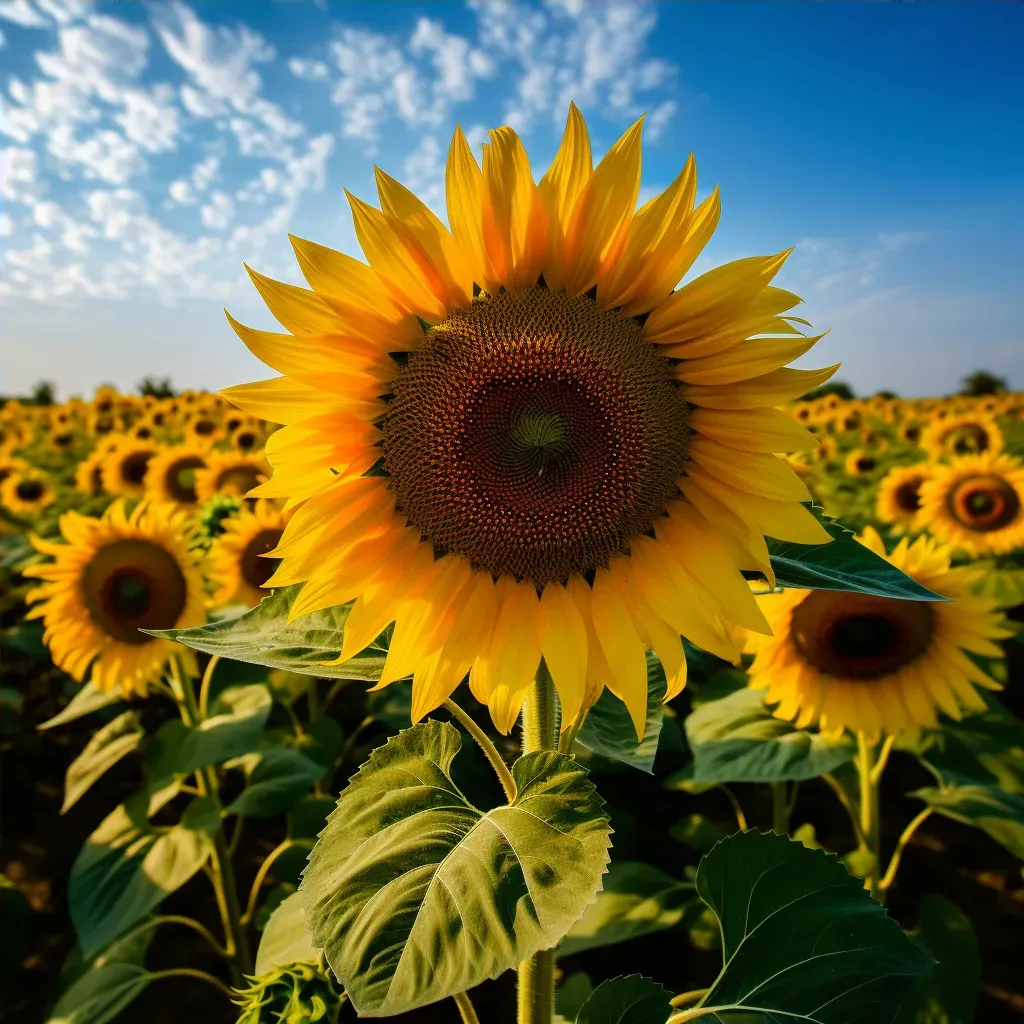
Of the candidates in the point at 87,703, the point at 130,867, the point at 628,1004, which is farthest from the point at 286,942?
the point at 87,703

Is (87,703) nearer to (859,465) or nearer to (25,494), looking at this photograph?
(25,494)

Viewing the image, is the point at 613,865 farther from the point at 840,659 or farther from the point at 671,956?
the point at 840,659

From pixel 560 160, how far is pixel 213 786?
3098 millimetres

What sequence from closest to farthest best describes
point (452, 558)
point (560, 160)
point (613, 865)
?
point (560, 160), point (452, 558), point (613, 865)

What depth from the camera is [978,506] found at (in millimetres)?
5473

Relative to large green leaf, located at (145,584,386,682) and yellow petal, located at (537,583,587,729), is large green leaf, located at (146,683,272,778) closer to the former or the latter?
large green leaf, located at (145,584,386,682)

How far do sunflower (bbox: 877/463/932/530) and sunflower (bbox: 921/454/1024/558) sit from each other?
16.4 inches

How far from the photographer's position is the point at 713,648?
1.29 meters

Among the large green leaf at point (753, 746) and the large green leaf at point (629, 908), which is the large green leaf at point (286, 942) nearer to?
the large green leaf at point (629, 908)

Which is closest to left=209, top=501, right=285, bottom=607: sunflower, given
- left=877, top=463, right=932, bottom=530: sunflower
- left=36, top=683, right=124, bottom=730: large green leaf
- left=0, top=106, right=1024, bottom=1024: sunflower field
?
left=36, top=683, right=124, bottom=730: large green leaf

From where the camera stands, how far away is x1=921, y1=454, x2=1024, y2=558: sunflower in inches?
211

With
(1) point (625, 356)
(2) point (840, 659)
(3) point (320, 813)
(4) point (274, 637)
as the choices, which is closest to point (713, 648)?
(1) point (625, 356)

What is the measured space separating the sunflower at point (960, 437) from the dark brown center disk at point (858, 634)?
244 inches

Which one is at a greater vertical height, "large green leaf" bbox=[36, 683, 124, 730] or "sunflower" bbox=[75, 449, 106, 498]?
"sunflower" bbox=[75, 449, 106, 498]
